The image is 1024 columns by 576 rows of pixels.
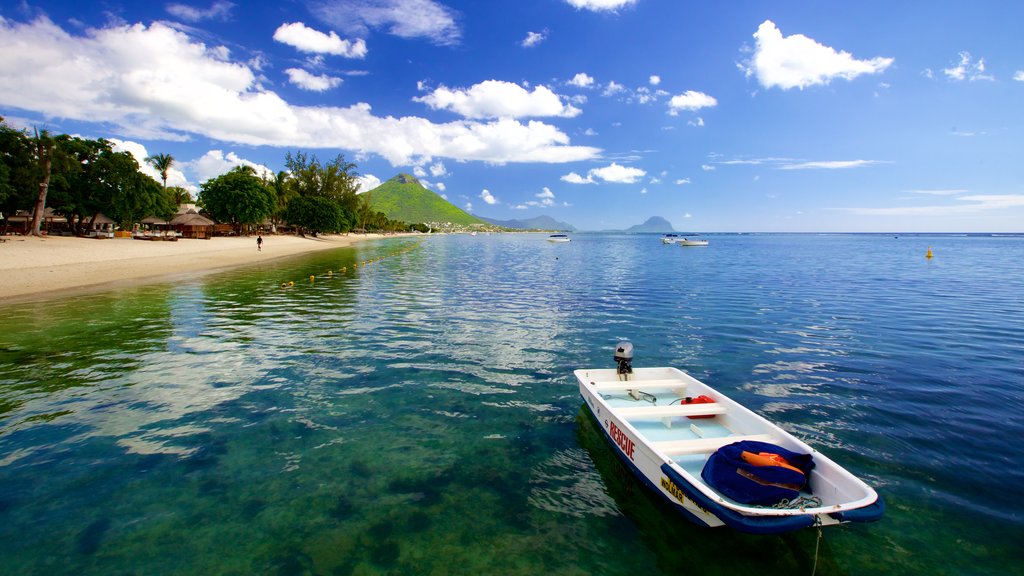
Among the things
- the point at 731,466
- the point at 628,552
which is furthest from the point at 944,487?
the point at 628,552

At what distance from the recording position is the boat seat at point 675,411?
373 inches

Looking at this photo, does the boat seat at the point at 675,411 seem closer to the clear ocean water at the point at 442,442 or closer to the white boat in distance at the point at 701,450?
the white boat in distance at the point at 701,450

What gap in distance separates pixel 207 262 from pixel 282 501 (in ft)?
187

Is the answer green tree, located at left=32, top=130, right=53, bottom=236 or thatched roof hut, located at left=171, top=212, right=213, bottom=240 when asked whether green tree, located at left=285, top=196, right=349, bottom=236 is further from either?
green tree, located at left=32, top=130, right=53, bottom=236

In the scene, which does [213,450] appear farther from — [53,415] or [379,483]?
[53,415]

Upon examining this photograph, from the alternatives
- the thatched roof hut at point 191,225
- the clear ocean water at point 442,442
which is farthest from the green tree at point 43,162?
the clear ocean water at point 442,442

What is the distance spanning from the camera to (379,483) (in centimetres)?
887

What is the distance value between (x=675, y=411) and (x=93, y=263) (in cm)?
5724

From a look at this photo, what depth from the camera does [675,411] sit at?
9.65 meters

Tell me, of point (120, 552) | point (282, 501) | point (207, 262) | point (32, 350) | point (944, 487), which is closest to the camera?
point (120, 552)

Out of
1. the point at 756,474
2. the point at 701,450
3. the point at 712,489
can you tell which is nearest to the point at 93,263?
the point at 701,450

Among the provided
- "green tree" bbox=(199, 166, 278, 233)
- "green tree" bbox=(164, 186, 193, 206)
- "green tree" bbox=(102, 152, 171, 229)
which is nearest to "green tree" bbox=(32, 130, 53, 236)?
"green tree" bbox=(102, 152, 171, 229)

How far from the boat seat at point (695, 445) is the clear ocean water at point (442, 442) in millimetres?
1182

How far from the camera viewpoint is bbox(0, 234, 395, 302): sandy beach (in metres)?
33.0
